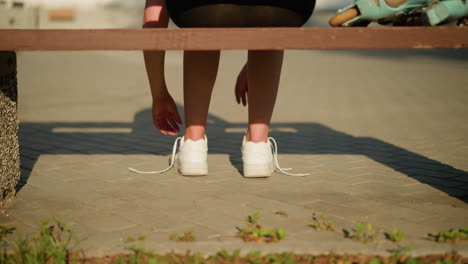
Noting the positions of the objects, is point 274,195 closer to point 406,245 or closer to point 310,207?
point 310,207

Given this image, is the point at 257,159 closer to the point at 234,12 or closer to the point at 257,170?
the point at 257,170

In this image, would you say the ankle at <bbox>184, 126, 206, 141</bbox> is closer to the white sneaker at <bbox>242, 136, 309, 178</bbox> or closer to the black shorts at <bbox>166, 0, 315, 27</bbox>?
the white sneaker at <bbox>242, 136, 309, 178</bbox>

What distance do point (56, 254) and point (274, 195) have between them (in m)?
1.41

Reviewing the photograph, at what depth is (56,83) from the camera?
1006 cm

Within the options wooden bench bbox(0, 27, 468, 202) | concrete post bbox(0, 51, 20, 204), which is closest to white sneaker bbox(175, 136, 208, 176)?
concrete post bbox(0, 51, 20, 204)

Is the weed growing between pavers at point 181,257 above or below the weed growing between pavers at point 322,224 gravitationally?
above

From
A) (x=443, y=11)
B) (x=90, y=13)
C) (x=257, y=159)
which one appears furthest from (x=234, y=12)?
(x=90, y=13)

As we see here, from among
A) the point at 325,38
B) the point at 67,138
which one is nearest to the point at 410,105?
the point at 67,138

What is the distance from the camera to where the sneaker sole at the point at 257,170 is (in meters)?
3.86

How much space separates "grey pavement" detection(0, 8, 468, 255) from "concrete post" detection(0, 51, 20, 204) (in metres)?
0.13

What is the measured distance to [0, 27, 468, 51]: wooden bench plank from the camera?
2.67 meters

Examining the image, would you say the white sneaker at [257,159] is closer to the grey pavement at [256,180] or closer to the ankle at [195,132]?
the grey pavement at [256,180]

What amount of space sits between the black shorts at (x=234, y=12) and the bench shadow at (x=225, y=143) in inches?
47.9

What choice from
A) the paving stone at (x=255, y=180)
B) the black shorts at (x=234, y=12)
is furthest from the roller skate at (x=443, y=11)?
the paving stone at (x=255, y=180)
